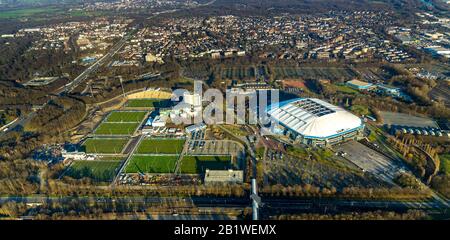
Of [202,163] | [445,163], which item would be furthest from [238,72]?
[445,163]

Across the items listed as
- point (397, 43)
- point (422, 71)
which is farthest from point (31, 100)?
point (397, 43)

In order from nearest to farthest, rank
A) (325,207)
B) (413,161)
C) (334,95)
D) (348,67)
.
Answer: (325,207), (413,161), (334,95), (348,67)

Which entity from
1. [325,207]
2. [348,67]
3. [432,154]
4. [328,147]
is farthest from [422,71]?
[325,207]

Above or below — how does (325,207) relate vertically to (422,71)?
below

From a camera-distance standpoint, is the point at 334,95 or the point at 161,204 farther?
the point at 334,95

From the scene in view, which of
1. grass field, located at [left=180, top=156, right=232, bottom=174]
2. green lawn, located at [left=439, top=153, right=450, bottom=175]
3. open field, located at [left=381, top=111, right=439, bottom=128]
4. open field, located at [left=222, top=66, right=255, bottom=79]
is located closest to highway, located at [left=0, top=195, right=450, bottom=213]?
grass field, located at [left=180, top=156, right=232, bottom=174]

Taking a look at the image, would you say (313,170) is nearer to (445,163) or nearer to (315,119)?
(315,119)

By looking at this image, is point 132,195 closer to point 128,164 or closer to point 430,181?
point 128,164

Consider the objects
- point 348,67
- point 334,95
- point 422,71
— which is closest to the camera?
point 334,95
